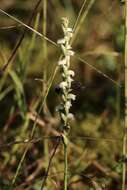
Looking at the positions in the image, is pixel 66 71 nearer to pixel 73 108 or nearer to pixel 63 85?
pixel 63 85

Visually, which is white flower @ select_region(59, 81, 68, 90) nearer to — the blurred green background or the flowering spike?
the flowering spike

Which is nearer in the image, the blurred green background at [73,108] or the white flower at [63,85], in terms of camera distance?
the white flower at [63,85]

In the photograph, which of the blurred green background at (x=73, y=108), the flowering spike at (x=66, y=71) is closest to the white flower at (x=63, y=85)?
the flowering spike at (x=66, y=71)

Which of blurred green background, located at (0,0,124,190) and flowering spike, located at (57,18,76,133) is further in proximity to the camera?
blurred green background, located at (0,0,124,190)

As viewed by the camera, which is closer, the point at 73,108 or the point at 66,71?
the point at 66,71

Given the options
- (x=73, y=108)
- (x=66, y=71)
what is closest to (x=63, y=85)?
(x=66, y=71)

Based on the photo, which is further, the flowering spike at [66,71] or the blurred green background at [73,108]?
the blurred green background at [73,108]

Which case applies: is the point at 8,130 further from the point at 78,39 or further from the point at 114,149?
the point at 78,39

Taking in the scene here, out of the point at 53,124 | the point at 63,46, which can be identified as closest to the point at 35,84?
the point at 53,124

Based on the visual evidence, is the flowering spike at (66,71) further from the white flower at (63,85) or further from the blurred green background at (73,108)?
the blurred green background at (73,108)

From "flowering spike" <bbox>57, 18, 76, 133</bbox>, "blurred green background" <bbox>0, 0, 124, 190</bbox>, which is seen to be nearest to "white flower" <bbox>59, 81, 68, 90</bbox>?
"flowering spike" <bbox>57, 18, 76, 133</bbox>

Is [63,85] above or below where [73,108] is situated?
above
